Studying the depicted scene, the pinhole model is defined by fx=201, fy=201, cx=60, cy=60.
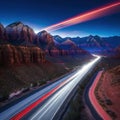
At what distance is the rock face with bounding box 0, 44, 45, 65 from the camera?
61.7 meters

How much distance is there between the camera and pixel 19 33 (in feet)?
378

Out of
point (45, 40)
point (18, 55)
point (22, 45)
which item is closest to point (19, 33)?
point (22, 45)

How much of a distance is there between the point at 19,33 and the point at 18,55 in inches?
1924

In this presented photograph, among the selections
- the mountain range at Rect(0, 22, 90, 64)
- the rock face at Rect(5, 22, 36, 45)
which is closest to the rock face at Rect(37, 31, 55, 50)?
the mountain range at Rect(0, 22, 90, 64)

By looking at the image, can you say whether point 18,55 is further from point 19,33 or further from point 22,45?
point 19,33

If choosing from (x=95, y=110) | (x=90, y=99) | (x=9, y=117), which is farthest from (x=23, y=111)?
(x=90, y=99)

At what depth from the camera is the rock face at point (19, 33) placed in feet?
362

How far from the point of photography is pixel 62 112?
2712 centimetres

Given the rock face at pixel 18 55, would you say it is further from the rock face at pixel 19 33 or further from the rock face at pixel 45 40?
the rock face at pixel 45 40

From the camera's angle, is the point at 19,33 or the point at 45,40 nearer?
the point at 19,33

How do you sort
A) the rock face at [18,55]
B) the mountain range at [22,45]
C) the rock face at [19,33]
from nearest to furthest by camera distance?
the rock face at [18,55] → the mountain range at [22,45] → the rock face at [19,33]

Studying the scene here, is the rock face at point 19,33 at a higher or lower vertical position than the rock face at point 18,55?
higher

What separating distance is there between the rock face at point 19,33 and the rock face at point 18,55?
2682 centimetres

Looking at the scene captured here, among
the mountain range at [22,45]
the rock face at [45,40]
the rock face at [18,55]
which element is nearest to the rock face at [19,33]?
the mountain range at [22,45]
